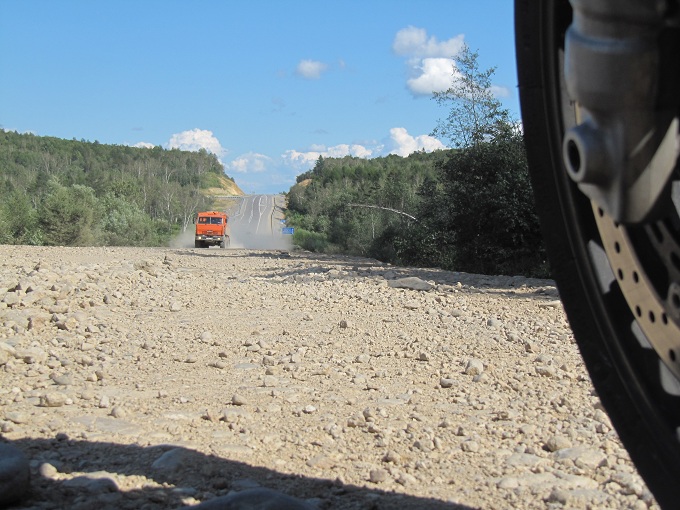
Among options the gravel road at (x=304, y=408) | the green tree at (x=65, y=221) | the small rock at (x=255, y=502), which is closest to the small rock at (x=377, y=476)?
the gravel road at (x=304, y=408)

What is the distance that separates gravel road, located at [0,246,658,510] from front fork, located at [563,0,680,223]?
144cm

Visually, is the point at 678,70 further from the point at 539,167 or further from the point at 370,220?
the point at 370,220

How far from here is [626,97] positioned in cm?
168

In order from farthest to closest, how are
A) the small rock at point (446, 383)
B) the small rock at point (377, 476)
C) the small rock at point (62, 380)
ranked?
the small rock at point (62, 380), the small rock at point (446, 383), the small rock at point (377, 476)

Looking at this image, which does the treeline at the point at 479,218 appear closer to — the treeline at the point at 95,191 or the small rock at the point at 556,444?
the small rock at the point at 556,444

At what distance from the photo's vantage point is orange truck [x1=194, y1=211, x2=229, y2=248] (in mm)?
46750

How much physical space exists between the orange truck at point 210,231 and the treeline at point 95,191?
697 centimetres

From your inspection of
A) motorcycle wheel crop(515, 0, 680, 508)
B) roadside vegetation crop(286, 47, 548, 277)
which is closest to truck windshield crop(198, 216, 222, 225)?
roadside vegetation crop(286, 47, 548, 277)

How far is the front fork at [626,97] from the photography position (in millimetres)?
1627

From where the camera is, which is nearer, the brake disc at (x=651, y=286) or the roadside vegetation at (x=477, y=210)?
the brake disc at (x=651, y=286)

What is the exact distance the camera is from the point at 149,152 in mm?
179625

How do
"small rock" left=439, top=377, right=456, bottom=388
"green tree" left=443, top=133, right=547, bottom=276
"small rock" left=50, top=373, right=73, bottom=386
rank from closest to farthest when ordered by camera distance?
"small rock" left=439, top=377, right=456, bottom=388, "small rock" left=50, top=373, right=73, bottom=386, "green tree" left=443, top=133, right=547, bottom=276

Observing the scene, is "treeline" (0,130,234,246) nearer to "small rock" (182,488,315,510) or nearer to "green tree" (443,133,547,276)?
"green tree" (443,133,547,276)

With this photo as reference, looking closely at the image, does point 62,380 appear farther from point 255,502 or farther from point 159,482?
point 255,502
